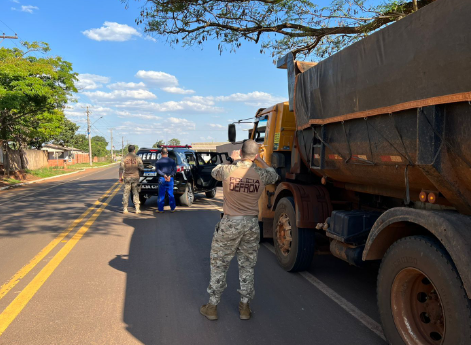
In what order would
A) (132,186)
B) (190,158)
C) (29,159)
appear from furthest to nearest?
(29,159) → (190,158) → (132,186)

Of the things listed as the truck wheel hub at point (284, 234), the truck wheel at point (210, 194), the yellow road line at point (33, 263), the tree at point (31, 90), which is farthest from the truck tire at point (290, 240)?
the tree at point (31, 90)

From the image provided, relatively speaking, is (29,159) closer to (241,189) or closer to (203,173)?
(203,173)

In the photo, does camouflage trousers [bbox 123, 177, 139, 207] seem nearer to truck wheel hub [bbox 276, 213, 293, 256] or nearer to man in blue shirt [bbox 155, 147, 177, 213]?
man in blue shirt [bbox 155, 147, 177, 213]

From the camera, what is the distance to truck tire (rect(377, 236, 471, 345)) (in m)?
2.36

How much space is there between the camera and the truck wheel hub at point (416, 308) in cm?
276

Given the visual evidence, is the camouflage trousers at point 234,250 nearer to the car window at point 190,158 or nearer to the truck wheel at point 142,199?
the car window at point 190,158

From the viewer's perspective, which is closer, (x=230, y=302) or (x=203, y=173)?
(x=230, y=302)

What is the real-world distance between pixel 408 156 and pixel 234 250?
185 centimetres

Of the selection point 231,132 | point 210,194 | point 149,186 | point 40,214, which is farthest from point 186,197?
point 231,132

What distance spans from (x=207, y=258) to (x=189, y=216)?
154 inches

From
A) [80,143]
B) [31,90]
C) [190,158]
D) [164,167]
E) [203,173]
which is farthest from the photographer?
[80,143]

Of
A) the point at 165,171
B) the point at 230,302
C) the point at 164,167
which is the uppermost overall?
the point at 164,167

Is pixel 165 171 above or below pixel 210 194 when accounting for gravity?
above

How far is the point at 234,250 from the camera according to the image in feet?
12.2
